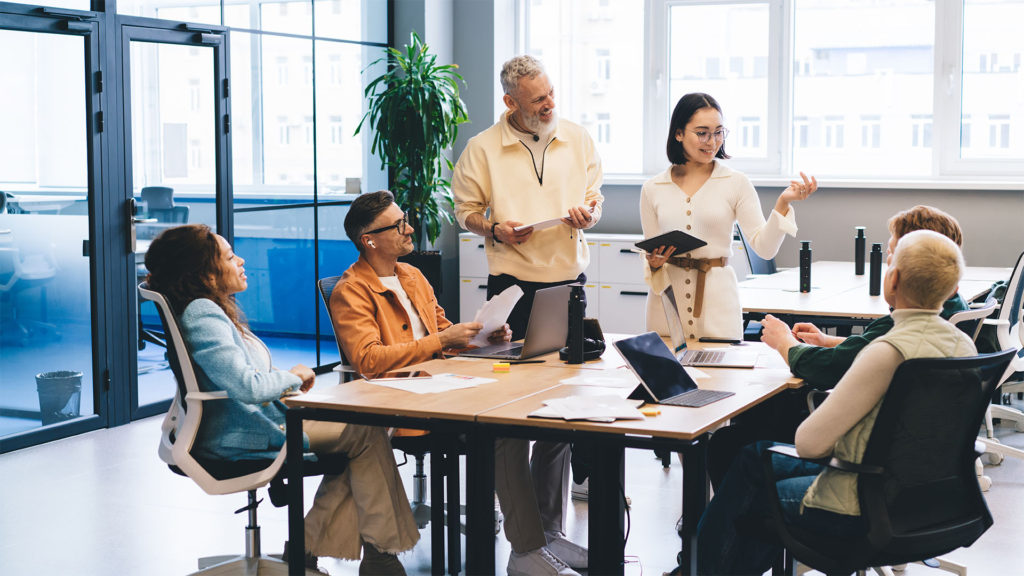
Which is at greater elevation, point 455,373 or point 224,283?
point 224,283

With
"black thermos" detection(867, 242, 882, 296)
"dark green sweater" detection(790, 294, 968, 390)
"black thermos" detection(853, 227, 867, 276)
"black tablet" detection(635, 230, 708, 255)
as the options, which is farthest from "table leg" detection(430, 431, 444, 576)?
"black thermos" detection(853, 227, 867, 276)

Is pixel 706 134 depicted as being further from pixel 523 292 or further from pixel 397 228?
pixel 397 228

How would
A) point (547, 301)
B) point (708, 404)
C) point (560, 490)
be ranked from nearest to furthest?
point (708, 404) → point (547, 301) → point (560, 490)

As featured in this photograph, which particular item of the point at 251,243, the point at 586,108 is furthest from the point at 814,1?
the point at 251,243

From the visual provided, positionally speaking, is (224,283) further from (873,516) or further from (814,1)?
(814,1)

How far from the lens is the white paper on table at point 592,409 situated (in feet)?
8.79

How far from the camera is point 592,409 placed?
2.76m

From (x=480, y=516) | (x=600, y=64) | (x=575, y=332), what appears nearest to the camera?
(x=480, y=516)

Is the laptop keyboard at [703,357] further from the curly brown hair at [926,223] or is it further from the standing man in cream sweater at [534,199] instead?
the curly brown hair at [926,223]

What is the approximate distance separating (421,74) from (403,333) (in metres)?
4.05

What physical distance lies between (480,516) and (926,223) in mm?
1634

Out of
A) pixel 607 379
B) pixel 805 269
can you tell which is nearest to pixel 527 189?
pixel 607 379

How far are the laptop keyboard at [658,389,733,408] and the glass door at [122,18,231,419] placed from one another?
3666 mm

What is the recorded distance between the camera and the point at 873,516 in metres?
2.46
